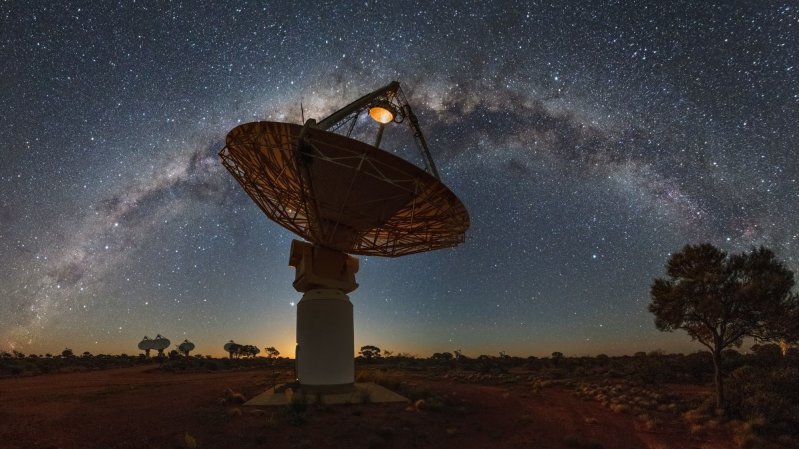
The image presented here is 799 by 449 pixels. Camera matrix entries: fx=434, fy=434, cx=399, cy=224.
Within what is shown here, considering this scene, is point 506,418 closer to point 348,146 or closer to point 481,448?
point 481,448

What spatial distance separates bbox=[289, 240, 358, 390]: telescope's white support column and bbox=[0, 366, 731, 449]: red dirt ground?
271 cm

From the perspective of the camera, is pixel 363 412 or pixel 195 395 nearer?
pixel 363 412

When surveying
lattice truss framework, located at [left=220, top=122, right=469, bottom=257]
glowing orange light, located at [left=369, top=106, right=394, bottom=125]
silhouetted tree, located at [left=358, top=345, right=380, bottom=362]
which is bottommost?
silhouetted tree, located at [left=358, top=345, right=380, bottom=362]

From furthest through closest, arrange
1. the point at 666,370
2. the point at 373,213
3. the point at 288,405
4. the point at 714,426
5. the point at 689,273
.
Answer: the point at 666,370
the point at 373,213
the point at 689,273
the point at 288,405
the point at 714,426

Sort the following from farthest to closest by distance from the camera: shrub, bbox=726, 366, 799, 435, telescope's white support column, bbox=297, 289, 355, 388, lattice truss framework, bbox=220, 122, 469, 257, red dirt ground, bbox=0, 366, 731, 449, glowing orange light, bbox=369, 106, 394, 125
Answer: glowing orange light, bbox=369, 106, 394, 125 < telescope's white support column, bbox=297, 289, 355, 388 < lattice truss framework, bbox=220, 122, 469, 257 < shrub, bbox=726, 366, 799, 435 < red dirt ground, bbox=0, 366, 731, 449

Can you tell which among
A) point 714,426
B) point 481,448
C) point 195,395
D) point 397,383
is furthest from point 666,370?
point 195,395

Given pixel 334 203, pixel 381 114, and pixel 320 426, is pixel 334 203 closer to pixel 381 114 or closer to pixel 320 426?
pixel 381 114

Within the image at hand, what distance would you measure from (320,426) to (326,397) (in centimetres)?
408

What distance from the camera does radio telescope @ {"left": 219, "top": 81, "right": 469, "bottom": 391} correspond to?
15.8 metres

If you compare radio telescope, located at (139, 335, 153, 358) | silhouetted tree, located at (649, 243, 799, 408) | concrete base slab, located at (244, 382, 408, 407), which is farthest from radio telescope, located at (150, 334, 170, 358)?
silhouetted tree, located at (649, 243, 799, 408)

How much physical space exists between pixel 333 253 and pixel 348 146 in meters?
5.90

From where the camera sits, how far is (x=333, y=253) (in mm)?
19578

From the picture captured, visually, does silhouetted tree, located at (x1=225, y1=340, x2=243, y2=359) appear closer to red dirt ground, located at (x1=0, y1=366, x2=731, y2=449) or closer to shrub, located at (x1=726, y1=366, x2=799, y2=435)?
red dirt ground, located at (x1=0, y1=366, x2=731, y2=449)

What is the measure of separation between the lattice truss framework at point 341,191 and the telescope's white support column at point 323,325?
1.08 m
